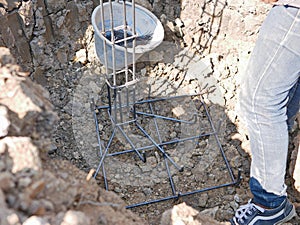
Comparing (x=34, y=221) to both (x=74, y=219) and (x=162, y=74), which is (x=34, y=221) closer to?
(x=74, y=219)

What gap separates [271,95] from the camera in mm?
1401

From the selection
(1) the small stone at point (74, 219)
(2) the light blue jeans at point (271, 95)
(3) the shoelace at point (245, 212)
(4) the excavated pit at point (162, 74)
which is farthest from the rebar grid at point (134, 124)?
(1) the small stone at point (74, 219)

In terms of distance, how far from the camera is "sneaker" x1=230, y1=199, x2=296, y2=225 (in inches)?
64.4

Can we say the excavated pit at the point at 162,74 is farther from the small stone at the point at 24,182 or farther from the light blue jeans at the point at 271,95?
the small stone at the point at 24,182

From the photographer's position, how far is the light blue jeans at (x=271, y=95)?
132 cm

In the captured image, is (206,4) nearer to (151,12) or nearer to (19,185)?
(151,12)

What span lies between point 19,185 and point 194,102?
1558 millimetres

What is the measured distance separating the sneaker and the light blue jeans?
3cm

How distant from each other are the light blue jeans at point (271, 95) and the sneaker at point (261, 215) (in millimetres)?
35

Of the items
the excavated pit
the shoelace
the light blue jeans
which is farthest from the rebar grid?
the light blue jeans

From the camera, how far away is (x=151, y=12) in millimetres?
2383

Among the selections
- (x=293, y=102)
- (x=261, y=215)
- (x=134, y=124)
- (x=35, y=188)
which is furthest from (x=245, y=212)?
(x=35, y=188)

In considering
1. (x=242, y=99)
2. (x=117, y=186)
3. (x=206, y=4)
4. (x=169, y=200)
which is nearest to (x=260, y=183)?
(x=242, y=99)

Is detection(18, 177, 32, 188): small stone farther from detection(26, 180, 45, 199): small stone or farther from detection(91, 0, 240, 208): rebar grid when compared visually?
detection(91, 0, 240, 208): rebar grid
